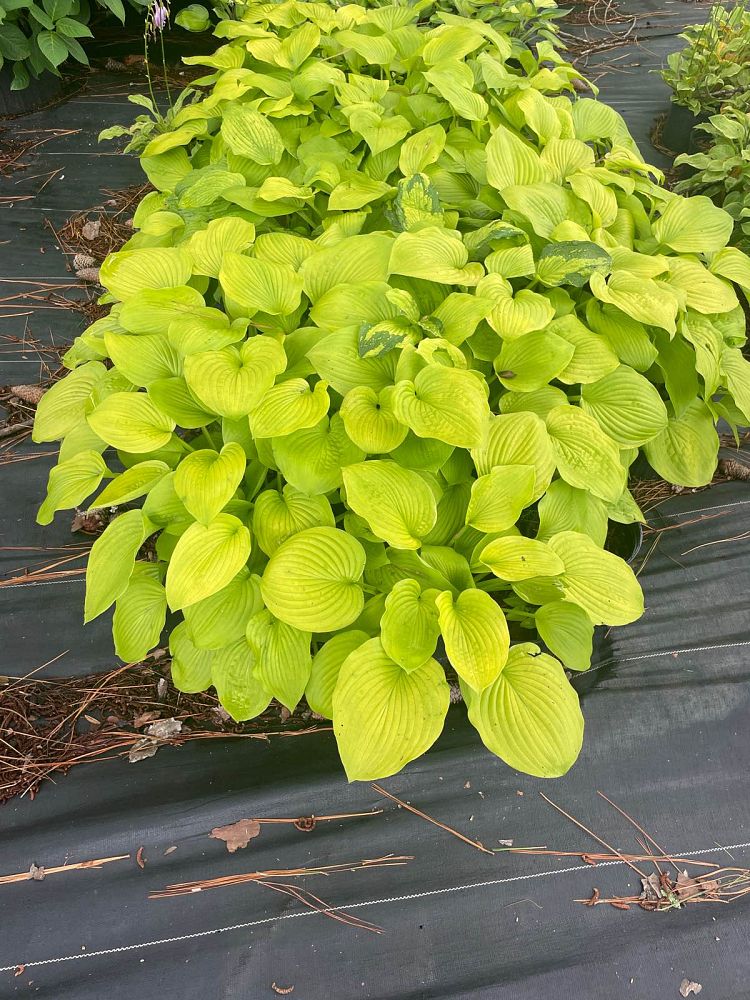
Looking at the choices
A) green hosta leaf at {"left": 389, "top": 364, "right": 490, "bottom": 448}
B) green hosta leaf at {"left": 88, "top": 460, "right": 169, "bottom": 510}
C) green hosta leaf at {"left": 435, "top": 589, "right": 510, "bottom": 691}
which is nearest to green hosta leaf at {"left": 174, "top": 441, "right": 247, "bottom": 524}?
green hosta leaf at {"left": 88, "top": 460, "right": 169, "bottom": 510}

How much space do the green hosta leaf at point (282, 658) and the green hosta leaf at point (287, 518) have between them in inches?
6.2

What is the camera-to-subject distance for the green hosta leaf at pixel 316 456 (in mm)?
1264

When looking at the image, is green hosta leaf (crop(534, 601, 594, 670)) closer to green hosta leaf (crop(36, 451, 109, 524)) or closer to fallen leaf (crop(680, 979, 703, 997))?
fallen leaf (crop(680, 979, 703, 997))

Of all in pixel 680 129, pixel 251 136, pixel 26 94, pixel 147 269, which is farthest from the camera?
pixel 26 94

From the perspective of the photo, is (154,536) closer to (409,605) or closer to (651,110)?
(409,605)

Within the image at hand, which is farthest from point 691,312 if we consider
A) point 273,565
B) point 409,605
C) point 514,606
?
point 273,565

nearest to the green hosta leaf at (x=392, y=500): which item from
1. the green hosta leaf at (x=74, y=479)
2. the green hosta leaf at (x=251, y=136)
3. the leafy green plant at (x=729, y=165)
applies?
the green hosta leaf at (x=74, y=479)

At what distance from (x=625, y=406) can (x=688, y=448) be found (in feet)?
0.90

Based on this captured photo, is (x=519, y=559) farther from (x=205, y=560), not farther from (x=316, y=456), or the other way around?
(x=205, y=560)

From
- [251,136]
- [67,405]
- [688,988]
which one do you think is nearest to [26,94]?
[251,136]

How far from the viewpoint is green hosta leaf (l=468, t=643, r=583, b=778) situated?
1079mm

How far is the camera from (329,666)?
1.25 m

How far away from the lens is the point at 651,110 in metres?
3.77

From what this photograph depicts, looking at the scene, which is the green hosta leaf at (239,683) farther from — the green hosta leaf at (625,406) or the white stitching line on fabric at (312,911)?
the green hosta leaf at (625,406)
